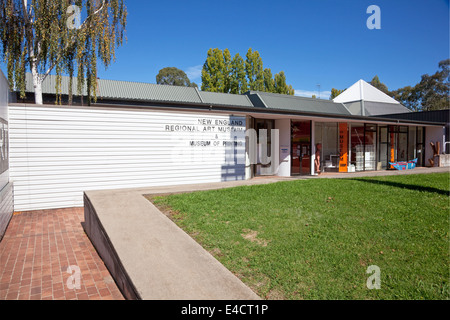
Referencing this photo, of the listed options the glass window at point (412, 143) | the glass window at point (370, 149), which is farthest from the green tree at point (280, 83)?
the glass window at point (370, 149)

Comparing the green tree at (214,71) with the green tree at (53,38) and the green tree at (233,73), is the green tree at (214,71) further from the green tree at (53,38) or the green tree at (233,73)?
the green tree at (53,38)

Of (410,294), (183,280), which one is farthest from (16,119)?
(410,294)

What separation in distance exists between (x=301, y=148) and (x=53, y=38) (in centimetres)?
1026

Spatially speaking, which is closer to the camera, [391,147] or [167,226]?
[167,226]

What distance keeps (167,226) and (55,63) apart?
790 cm

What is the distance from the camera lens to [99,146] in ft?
26.7

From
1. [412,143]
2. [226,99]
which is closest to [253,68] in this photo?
[226,99]

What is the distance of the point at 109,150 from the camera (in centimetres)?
827

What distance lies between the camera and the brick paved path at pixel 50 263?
3.59 meters

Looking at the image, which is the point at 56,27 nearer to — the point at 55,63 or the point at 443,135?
the point at 55,63

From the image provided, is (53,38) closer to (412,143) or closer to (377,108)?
(412,143)

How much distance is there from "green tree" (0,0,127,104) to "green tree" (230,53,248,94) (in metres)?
28.6

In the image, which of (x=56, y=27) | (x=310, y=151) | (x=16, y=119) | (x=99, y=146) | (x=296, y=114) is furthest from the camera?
(x=310, y=151)

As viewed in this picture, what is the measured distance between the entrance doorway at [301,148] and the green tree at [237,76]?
86.1 feet
